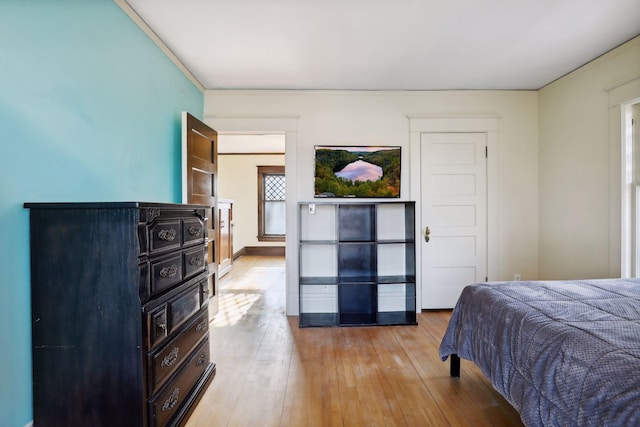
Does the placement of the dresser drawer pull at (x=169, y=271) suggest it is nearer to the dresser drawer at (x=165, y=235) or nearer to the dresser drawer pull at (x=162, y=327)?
the dresser drawer at (x=165, y=235)

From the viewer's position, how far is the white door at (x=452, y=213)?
3.66 metres

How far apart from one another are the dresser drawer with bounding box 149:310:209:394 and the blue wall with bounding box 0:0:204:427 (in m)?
0.53

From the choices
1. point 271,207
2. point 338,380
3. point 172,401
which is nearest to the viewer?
point 172,401

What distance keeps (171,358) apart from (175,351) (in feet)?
0.16

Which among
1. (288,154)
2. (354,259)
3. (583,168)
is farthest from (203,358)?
(583,168)

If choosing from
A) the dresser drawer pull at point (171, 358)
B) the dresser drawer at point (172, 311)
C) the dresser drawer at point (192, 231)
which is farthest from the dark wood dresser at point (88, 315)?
the dresser drawer at point (192, 231)

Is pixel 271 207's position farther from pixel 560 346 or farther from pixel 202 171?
pixel 560 346

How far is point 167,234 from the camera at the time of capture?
5.36 ft

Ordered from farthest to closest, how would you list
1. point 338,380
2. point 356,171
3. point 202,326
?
point 356,171 → point 338,380 → point 202,326

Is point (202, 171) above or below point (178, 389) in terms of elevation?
above

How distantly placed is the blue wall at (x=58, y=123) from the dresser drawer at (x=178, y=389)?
546 mm

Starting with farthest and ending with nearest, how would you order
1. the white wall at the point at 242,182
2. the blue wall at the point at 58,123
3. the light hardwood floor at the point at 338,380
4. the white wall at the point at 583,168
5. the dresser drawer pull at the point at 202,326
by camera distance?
the white wall at the point at 242,182, the white wall at the point at 583,168, the dresser drawer pull at the point at 202,326, the light hardwood floor at the point at 338,380, the blue wall at the point at 58,123

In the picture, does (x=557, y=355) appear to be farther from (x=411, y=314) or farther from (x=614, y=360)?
(x=411, y=314)

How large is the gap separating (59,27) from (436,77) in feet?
10.0
